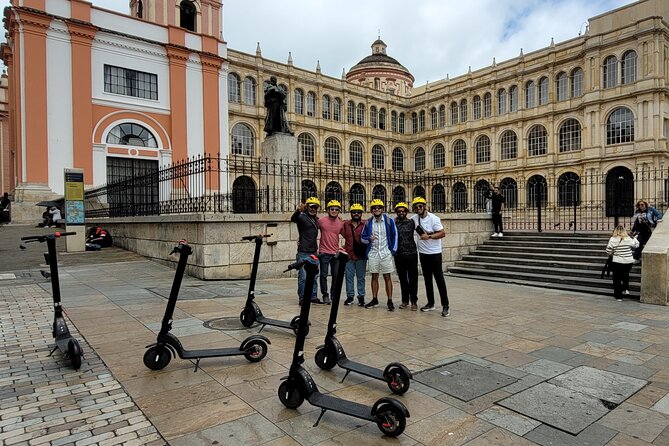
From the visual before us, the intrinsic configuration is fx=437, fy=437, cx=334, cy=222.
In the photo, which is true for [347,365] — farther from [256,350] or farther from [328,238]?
[328,238]

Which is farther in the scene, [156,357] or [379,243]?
[379,243]

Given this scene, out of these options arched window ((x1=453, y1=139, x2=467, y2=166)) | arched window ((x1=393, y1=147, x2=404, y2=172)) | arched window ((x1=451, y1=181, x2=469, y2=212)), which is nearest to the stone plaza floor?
arched window ((x1=451, y1=181, x2=469, y2=212))

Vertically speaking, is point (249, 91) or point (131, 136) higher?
point (249, 91)

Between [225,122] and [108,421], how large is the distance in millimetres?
29904

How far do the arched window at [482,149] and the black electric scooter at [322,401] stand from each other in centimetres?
4630

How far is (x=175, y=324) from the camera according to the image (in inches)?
225

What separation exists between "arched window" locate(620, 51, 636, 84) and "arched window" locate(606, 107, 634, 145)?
232 centimetres

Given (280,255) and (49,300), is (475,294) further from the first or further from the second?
(49,300)

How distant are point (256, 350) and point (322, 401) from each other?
145cm

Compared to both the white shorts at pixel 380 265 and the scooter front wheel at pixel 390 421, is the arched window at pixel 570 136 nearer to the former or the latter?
the white shorts at pixel 380 265

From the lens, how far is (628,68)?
35.8 metres

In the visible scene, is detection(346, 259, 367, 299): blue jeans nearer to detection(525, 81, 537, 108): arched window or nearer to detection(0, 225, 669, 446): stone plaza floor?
detection(0, 225, 669, 446): stone plaza floor

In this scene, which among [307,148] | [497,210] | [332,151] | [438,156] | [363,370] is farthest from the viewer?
[438,156]

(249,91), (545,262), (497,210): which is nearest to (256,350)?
(545,262)
